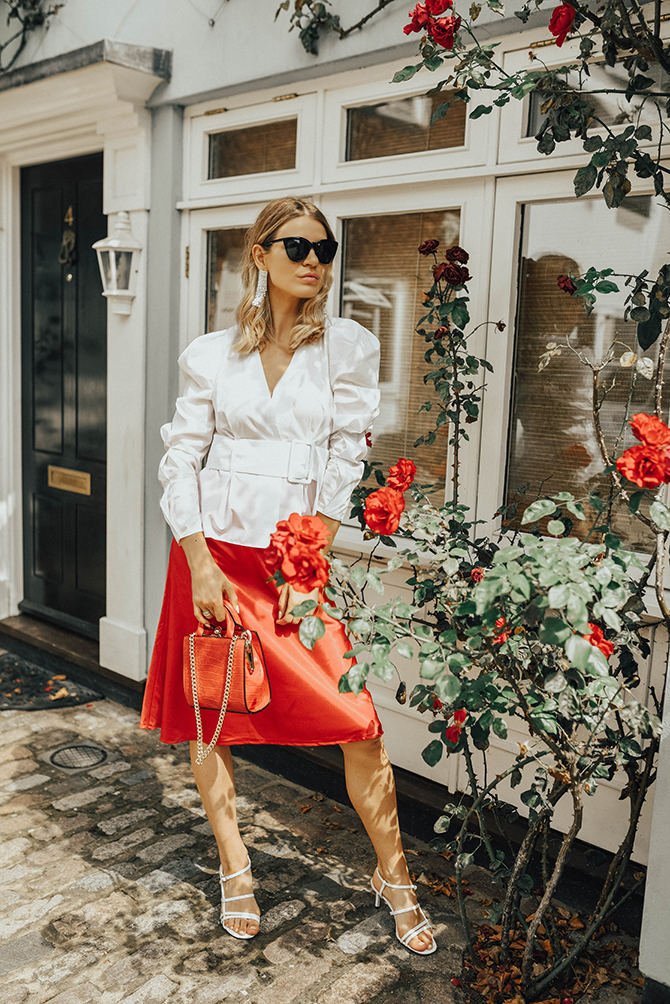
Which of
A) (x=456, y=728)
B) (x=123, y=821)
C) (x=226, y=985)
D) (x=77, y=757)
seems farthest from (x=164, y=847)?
(x=456, y=728)

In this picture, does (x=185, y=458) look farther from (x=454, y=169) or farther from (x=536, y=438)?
(x=454, y=169)

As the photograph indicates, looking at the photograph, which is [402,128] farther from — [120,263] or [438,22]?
[120,263]

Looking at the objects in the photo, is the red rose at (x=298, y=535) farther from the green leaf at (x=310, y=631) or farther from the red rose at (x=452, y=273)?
the red rose at (x=452, y=273)

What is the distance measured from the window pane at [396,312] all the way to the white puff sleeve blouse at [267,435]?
798 millimetres

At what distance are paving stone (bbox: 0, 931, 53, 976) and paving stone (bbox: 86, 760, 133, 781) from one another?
1.03 metres

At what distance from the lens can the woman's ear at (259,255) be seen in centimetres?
253

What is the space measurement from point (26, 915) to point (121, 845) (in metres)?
0.46

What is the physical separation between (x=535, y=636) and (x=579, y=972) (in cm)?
111

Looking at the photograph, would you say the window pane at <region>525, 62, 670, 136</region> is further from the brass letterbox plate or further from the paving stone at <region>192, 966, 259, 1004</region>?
the brass letterbox plate

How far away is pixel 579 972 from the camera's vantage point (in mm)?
2457

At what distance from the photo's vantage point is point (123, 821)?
3.24 metres

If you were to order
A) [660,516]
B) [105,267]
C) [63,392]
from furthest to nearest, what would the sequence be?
[63,392], [105,267], [660,516]

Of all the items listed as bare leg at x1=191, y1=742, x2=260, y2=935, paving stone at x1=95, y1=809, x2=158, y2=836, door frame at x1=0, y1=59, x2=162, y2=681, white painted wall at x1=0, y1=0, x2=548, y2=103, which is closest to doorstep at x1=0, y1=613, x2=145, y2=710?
door frame at x1=0, y1=59, x2=162, y2=681

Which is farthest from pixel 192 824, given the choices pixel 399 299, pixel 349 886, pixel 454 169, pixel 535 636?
pixel 454 169
